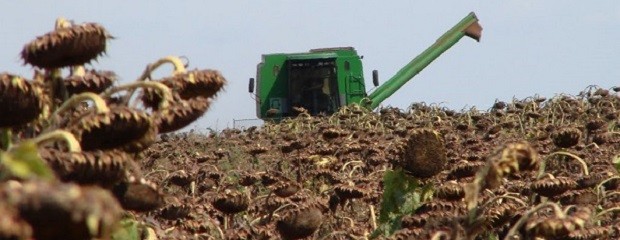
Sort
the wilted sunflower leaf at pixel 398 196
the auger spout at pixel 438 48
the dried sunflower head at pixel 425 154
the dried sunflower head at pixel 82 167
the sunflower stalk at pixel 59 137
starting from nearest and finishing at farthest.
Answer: the sunflower stalk at pixel 59 137 < the dried sunflower head at pixel 82 167 < the dried sunflower head at pixel 425 154 < the wilted sunflower leaf at pixel 398 196 < the auger spout at pixel 438 48

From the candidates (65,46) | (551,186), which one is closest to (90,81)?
(65,46)

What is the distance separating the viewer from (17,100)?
2209 millimetres

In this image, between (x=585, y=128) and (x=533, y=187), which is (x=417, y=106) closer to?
(x=585, y=128)

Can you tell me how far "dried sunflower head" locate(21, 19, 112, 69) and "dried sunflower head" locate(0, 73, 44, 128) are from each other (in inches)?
8.8

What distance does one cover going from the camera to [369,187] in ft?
20.9

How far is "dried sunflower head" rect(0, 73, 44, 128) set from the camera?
86.4 inches

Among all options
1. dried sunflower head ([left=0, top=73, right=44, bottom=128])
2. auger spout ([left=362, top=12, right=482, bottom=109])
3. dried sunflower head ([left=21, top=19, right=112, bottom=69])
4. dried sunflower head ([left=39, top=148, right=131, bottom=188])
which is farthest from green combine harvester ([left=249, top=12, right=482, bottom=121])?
dried sunflower head ([left=39, top=148, right=131, bottom=188])

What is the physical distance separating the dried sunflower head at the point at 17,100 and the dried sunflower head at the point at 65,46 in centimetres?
22

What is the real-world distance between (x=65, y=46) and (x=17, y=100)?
277 millimetres

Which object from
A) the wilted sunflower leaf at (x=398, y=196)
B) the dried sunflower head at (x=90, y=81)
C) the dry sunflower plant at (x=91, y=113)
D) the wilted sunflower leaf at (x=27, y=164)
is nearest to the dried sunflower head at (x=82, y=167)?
the dry sunflower plant at (x=91, y=113)

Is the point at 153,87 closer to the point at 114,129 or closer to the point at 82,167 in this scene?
the point at 114,129

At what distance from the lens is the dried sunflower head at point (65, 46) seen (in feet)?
8.08

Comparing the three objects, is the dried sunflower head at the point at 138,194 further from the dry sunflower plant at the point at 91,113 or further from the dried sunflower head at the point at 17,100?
the dried sunflower head at the point at 17,100

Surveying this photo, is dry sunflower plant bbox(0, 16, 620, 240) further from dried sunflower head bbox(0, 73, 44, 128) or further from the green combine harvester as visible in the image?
the green combine harvester
